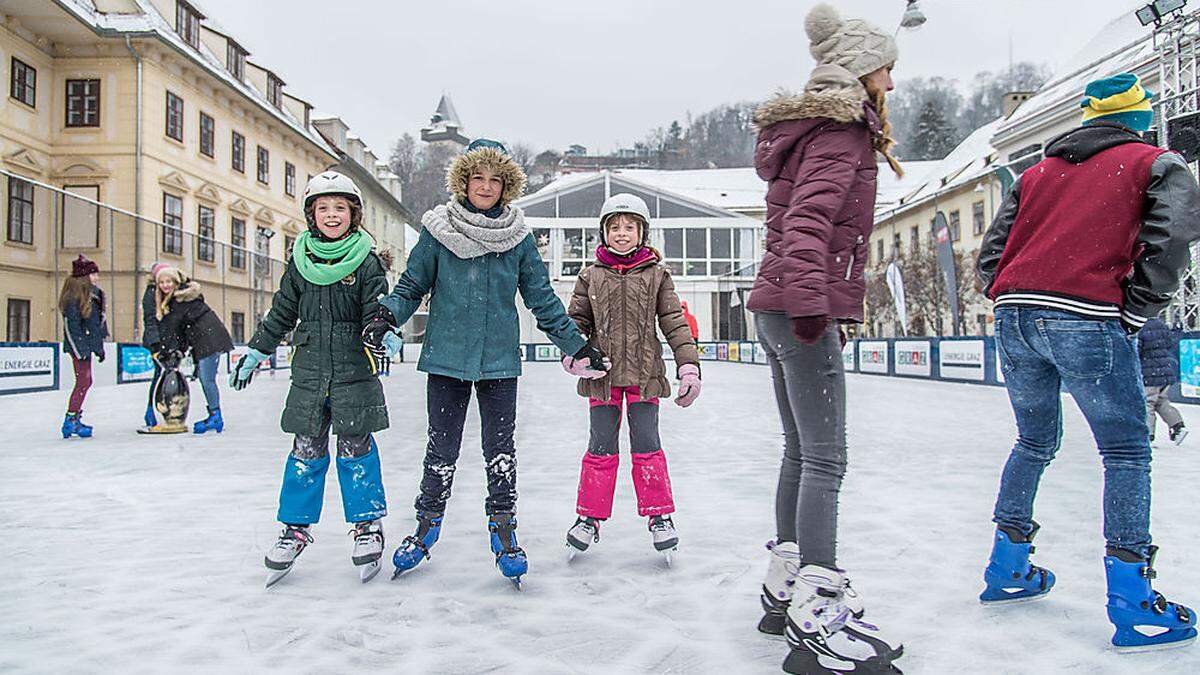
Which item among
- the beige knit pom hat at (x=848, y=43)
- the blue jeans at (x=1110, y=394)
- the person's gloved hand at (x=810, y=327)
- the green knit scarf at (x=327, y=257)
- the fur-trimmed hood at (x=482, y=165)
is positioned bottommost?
the blue jeans at (x=1110, y=394)

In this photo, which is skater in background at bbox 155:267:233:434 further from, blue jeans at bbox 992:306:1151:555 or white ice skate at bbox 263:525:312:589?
blue jeans at bbox 992:306:1151:555

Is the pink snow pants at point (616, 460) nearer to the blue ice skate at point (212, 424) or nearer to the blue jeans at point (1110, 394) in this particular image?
the blue jeans at point (1110, 394)

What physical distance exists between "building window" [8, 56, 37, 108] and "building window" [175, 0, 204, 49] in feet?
13.7

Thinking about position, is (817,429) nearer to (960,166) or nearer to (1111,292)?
(1111,292)

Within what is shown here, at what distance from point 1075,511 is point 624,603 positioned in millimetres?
2618

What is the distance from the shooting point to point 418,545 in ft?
10.1

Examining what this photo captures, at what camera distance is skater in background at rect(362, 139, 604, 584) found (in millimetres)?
2980

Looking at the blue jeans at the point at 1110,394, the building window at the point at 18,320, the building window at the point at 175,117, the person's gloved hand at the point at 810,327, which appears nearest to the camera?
the person's gloved hand at the point at 810,327

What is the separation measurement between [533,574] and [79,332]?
19.4 ft

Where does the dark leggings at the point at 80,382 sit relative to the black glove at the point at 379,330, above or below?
below

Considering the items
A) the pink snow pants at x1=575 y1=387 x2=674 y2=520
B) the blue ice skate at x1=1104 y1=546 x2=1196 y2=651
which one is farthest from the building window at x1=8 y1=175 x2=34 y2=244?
the blue ice skate at x1=1104 y1=546 x2=1196 y2=651

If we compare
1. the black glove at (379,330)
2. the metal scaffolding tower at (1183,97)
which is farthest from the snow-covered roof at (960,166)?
the black glove at (379,330)

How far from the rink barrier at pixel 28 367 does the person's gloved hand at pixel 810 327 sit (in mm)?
11646

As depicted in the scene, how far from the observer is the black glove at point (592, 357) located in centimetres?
314
